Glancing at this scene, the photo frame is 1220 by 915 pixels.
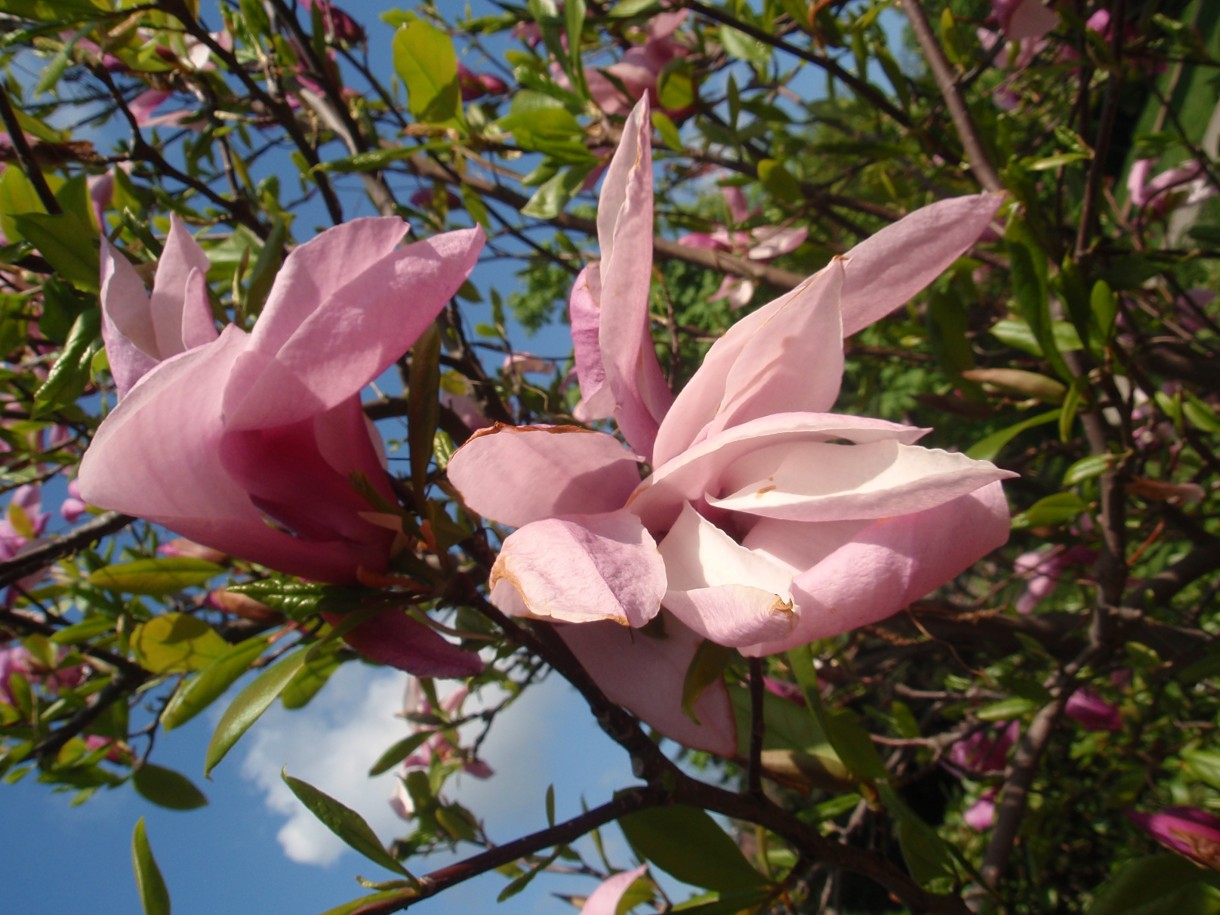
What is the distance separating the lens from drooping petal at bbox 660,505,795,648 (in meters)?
0.29

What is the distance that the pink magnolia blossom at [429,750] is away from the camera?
4.03 feet

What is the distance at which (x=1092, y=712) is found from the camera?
1454 millimetres

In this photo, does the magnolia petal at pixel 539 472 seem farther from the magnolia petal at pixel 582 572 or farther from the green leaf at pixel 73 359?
the green leaf at pixel 73 359

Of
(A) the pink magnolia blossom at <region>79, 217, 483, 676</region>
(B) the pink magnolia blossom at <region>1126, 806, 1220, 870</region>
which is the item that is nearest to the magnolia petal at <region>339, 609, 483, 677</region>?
(A) the pink magnolia blossom at <region>79, 217, 483, 676</region>

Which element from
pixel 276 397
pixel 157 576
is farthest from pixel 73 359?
pixel 276 397

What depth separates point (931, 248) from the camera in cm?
40

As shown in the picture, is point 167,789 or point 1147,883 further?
point 167,789

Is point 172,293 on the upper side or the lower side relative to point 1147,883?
upper

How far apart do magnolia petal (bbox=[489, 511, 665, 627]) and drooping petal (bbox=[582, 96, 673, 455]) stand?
80 millimetres

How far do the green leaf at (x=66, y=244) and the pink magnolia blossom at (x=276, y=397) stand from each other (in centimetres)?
17

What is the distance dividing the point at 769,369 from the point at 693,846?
359 mm

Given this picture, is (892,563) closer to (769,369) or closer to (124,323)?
(769,369)

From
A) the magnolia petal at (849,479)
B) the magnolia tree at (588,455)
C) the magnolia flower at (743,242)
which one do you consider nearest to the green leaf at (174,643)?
the magnolia tree at (588,455)

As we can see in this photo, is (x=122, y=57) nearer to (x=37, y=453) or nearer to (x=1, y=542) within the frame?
(x=37, y=453)
